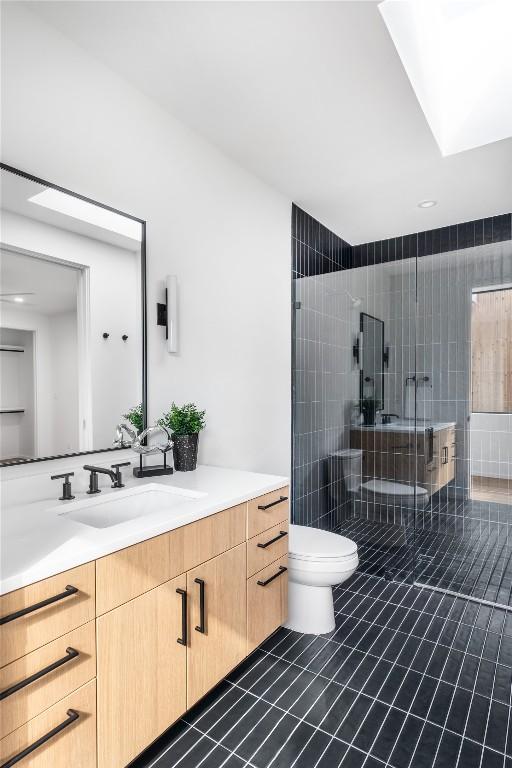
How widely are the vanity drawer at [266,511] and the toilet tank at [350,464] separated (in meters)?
1.31

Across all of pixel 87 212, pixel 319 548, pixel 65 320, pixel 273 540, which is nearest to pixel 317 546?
pixel 319 548

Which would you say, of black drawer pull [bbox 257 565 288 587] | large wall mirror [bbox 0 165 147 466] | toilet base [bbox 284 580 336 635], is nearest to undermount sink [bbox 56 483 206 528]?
large wall mirror [bbox 0 165 147 466]

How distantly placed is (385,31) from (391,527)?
2689 millimetres

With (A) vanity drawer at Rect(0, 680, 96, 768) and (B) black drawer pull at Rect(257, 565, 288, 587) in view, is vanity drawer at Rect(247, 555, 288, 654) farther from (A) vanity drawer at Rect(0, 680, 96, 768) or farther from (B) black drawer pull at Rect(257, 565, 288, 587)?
(A) vanity drawer at Rect(0, 680, 96, 768)

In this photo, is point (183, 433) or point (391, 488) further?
point (391, 488)

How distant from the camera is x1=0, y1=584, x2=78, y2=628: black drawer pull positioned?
3.08 ft

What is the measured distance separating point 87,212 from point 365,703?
212 cm

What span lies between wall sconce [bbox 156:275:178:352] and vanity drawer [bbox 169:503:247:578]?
0.82m

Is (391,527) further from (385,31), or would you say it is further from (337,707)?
(385,31)

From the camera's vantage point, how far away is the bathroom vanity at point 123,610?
1.00 meters

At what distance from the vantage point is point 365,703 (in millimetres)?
1665

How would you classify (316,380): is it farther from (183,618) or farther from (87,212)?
(183,618)

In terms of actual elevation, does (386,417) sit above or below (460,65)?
below

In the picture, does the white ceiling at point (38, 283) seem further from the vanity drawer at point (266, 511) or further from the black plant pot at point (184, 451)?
the vanity drawer at point (266, 511)
